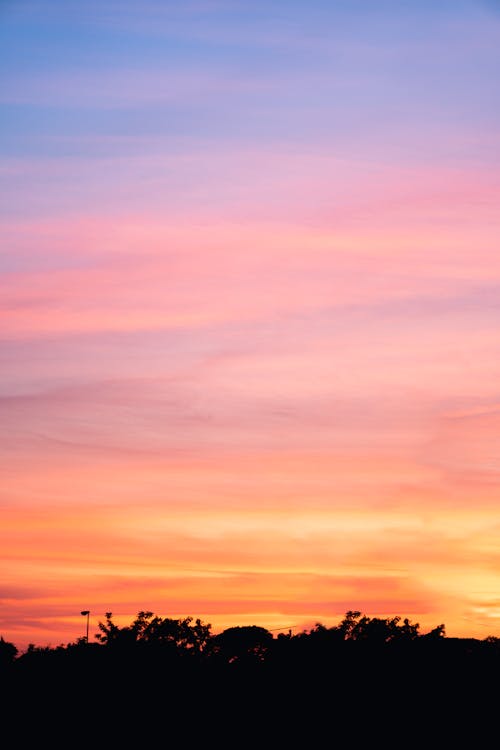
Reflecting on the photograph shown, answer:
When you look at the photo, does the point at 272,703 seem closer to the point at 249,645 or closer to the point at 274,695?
the point at 274,695

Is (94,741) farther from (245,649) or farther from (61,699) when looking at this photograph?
(245,649)

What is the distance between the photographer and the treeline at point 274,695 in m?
47.7

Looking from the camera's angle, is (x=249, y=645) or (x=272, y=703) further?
(x=249, y=645)

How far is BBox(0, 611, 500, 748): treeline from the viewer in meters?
47.7

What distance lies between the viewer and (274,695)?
50.1 m

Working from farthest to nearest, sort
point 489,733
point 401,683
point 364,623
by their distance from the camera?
1. point 364,623
2. point 401,683
3. point 489,733

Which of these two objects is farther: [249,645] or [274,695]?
[249,645]

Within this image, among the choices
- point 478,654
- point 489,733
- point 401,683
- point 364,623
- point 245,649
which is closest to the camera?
point 489,733

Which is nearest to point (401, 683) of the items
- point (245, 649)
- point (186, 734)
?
point (186, 734)

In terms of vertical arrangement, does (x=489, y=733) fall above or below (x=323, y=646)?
below

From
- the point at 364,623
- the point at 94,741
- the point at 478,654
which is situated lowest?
the point at 94,741

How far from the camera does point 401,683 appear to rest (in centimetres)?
4881

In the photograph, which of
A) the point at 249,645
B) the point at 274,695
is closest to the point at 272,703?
the point at 274,695

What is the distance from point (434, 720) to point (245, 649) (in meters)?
50.5
